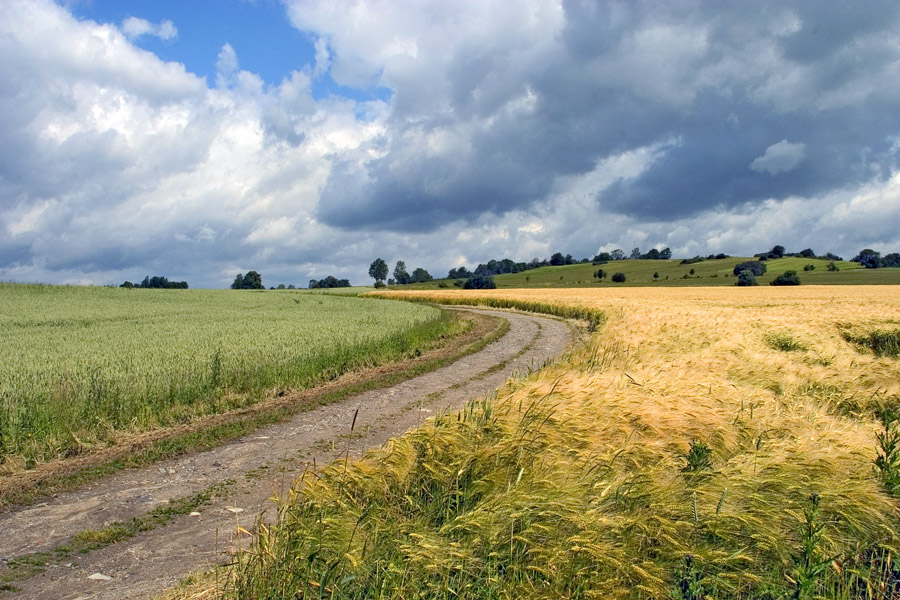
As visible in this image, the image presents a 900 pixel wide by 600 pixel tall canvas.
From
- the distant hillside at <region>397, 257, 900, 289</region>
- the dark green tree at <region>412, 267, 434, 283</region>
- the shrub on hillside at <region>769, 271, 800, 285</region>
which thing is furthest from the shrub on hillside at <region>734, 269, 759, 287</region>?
the dark green tree at <region>412, 267, 434, 283</region>

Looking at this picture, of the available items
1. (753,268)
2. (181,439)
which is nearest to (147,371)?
(181,439)

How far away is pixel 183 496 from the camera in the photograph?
6.79 metres

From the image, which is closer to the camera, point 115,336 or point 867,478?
point 867,478

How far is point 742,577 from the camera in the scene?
3.84 meters

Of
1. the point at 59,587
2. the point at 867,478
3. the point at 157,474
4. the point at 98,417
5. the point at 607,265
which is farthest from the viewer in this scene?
the point at 607,265

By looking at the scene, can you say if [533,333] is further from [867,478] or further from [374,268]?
[374,268]

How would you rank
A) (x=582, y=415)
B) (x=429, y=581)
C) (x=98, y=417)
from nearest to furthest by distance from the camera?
(x=429, y=581) < (x=582, y=415) < (x=98, y=417)

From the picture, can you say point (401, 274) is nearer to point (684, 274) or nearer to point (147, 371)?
point (684, 274)

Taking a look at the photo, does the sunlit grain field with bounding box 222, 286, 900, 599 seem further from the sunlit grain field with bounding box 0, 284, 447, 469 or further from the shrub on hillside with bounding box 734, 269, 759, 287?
the shrub on hillside with bounding box 734, 269, 759, 287

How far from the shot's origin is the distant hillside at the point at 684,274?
3923 inches

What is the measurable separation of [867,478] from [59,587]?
6.87 metres

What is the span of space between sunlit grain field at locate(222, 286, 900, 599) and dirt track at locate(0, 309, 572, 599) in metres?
0.77

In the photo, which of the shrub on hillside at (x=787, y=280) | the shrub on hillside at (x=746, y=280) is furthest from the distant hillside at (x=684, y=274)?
the shrub on hillside at (x=746, y=280)

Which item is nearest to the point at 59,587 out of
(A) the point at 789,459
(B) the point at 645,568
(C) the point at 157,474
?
(C) the point at 157,474
